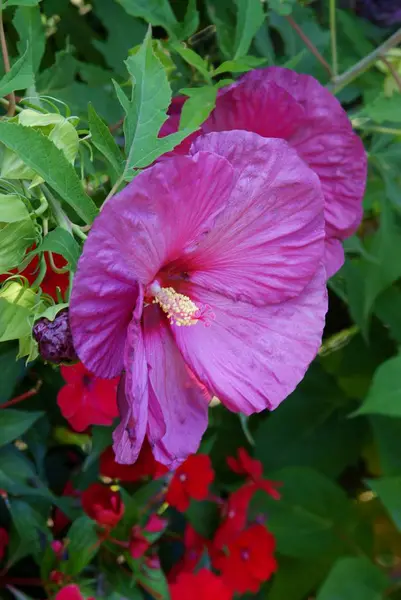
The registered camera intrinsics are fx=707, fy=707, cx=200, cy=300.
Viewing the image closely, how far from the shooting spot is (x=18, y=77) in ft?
1.20

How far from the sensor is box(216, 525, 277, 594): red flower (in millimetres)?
739

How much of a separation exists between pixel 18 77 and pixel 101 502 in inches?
16.2

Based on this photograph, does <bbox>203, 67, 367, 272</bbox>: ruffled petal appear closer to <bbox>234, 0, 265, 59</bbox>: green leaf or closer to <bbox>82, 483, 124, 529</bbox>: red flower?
<bbox>234, 0, 265, 59</bbox>: green leaf

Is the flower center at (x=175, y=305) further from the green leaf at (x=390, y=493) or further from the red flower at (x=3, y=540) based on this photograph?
the green leaf at (x=390, y=493)

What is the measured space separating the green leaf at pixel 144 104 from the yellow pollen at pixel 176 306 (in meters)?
0.08

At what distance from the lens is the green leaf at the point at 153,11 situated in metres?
0.54

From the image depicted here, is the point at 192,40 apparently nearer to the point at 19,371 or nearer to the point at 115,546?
the point at 19,371

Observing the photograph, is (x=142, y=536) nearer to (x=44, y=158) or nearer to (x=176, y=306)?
(x=176, y=306)

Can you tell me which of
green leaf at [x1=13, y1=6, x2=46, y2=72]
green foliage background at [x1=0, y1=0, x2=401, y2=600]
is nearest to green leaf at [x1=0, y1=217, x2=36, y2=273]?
green foliage background at [x1=0, y1=0, x2=401, y2=600]

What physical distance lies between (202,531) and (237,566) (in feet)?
0.17

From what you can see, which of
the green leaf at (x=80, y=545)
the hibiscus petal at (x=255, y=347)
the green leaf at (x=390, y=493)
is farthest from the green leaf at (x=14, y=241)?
the green leaf at (x=390, y=493)

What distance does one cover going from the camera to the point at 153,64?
38 centimetres

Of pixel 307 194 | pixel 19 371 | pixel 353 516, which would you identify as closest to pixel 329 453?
pixel 353 516

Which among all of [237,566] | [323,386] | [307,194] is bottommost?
[323,386]
